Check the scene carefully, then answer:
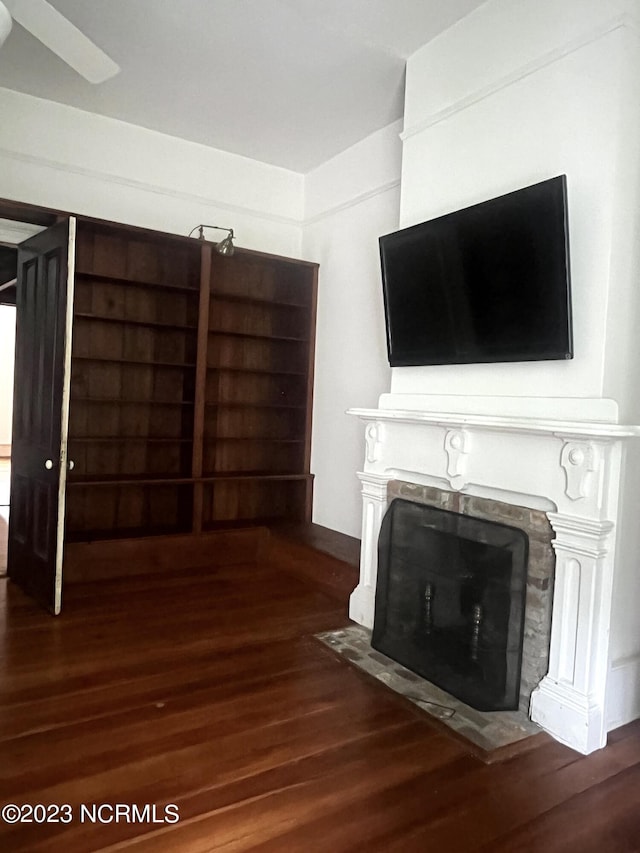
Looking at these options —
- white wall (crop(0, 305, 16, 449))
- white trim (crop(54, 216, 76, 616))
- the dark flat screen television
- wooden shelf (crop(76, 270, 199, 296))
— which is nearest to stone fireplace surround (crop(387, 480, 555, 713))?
the dark flat screen television

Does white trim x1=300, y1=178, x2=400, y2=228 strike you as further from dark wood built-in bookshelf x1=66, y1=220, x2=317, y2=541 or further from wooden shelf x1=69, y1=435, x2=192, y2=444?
wooden shelf x1=69, y1=435, x2=192, y2=444

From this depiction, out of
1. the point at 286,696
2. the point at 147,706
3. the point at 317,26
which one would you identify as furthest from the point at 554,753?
the point at 317,26

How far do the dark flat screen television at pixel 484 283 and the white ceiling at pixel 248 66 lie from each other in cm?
104

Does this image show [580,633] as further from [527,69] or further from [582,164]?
[527,69]

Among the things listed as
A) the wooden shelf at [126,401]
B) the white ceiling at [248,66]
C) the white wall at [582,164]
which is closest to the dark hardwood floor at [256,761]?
the white wall at [582,164]

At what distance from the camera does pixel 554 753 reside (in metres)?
2.31

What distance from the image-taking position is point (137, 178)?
4.48 m

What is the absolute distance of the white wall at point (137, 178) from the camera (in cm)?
411

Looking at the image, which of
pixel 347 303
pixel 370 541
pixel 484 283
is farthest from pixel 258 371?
pixel 484 283

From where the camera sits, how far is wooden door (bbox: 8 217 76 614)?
341 cm

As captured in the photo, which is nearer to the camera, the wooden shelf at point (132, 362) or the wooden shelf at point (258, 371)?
the wooden shelf at point (132, 362)

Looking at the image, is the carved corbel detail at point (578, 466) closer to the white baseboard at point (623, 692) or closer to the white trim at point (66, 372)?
the white baseboard at point (623, 692)

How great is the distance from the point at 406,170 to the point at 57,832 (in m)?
3.25

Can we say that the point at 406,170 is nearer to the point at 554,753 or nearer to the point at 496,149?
the point at 496,149
